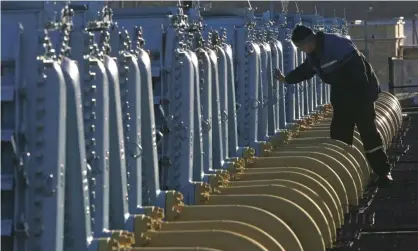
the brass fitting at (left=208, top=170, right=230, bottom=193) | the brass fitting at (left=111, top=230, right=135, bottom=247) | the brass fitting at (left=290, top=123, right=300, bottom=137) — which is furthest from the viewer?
the brass fitting at (left=290, top=123, right=300, bottom=137)

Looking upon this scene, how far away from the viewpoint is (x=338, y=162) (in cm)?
1017

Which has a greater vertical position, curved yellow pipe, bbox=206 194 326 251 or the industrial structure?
the industrial structure

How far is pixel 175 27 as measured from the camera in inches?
329

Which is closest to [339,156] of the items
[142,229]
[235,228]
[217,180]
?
[217,180]

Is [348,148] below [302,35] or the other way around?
below

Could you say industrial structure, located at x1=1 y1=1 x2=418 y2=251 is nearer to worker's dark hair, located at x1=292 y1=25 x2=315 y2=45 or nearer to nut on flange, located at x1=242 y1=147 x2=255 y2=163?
nut on flange, located at x1=242 y1=147 x2=255 y2=163

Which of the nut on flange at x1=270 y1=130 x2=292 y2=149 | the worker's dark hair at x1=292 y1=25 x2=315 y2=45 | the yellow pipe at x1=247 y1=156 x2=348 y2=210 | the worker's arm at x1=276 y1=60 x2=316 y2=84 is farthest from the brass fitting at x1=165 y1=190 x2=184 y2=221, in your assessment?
the nut on flange at x1=270 y1=130 x2=292 y2=149

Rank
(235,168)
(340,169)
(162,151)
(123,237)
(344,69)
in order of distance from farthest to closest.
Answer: (344,69), (340,169), (235,168), (162,151), (123,237)

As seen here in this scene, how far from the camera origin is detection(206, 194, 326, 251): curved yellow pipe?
7.51 metres

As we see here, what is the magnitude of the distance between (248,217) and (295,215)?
585 millimetres

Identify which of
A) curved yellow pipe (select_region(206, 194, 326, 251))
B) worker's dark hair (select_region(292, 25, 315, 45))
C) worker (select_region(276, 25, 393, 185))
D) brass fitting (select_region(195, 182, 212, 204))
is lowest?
curved yellow pipe (select_region(206, 194, 326, 251))

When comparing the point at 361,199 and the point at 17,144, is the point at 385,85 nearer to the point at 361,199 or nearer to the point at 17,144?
the point at 361,199

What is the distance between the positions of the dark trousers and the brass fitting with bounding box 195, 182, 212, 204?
294 centimetres

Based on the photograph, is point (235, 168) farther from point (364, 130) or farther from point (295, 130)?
point (295, 130)
